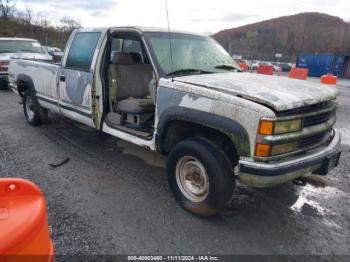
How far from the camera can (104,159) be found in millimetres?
4883

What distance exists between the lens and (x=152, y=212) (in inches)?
134

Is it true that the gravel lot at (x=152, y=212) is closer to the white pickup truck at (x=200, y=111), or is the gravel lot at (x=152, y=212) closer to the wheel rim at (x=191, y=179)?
the wheel rim at (x=191, y=179)

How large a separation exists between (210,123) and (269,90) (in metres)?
0.66

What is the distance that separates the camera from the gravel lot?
9.45 ft

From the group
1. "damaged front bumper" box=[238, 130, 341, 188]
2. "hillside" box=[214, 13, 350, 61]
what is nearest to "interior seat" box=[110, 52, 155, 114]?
"damaged front bumper" box=[238, 130, 341, 188]

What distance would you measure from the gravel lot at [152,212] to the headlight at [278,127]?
103 cm

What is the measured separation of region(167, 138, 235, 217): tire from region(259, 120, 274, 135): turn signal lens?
0.52 metres

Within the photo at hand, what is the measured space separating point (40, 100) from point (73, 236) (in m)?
3.86

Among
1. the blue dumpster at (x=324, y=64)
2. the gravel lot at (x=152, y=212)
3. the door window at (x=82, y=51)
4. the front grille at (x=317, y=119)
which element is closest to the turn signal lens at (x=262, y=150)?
the front grille at (x=317, y=119)

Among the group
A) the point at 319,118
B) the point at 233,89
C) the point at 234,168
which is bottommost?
the point at 234,168

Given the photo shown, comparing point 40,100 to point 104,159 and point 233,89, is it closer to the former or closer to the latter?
point 104,159

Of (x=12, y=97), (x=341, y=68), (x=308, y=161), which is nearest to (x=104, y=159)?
(x=308, y=161)

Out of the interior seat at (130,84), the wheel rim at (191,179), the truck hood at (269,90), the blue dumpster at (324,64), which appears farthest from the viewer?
the blue dumpster at (324,64)

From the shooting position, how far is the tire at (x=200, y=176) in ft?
9.95
